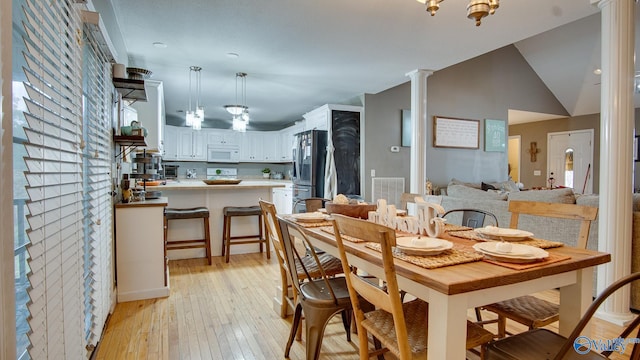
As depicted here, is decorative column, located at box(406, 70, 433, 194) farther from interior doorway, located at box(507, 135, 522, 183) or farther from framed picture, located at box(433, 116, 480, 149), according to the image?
interior doorway, located at box(507, 135, 522, 183)

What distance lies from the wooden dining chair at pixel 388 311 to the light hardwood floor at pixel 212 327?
0.44 metres

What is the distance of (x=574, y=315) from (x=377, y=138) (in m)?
4.23

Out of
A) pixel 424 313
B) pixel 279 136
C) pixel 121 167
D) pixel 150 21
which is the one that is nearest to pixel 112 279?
pixel 121 167

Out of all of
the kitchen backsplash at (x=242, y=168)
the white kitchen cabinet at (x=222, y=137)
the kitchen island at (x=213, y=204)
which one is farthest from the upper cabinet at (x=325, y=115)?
the white kitchen cabinet at (x=222, y=137)

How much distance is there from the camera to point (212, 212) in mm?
4160

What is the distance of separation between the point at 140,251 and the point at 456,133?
5.30 m

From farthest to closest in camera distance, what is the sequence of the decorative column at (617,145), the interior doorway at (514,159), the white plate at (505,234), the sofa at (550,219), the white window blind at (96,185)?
the interior doorway at (514,159)
the sofa at (550,219)
the decorative column at (617,145)
the white window blind at (96,185)
the white plate at (505,234)

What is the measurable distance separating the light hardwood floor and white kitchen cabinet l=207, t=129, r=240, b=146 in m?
5.13

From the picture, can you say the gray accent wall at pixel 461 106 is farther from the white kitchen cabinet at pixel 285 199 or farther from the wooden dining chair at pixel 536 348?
the wooden dining chair at pixel 536 348

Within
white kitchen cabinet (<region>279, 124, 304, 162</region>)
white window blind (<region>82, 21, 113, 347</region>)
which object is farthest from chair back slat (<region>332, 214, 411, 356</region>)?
white kitchen cabinet (<region>279, 124, 304, 162</region>)

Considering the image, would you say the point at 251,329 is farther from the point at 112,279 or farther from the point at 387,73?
the point at 387,73

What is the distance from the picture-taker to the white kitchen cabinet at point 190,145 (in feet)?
24.8

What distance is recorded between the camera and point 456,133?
6086mm

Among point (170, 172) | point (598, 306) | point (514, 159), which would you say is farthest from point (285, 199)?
point (514, 159)
